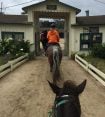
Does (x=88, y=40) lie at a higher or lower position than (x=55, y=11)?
lower

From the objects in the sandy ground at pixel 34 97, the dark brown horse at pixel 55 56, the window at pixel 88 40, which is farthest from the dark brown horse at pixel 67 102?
the window at pixel 88 40

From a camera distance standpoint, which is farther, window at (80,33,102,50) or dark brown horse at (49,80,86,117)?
window at (80,33,102,50)

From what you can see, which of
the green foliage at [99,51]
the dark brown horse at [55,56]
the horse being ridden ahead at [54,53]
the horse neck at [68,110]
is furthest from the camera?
the green foliage at [99,51]

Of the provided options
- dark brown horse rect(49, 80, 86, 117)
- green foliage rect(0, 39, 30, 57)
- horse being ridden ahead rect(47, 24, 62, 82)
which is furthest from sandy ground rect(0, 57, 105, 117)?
green foliage rect(0, 39, 30, 57)

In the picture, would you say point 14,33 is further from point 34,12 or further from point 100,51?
point 100,51

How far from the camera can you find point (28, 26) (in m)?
31.5

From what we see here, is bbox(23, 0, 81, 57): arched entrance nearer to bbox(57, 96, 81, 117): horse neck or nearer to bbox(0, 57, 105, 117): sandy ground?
bbox(0, 57, 105, 117): sandy ground

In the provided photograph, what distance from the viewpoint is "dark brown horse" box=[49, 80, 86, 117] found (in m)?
4.21

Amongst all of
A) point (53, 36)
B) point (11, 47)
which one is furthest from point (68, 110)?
point (11, 47)

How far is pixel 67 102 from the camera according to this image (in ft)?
14.0

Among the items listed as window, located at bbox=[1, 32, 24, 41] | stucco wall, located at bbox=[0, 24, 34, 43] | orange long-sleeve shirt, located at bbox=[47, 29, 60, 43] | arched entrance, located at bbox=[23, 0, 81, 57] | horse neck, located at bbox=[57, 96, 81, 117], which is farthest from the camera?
window, located at bbox=[1, 32, 24, 41]

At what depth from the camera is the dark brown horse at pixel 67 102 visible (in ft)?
13.8

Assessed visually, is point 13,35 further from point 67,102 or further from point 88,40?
point 67,102

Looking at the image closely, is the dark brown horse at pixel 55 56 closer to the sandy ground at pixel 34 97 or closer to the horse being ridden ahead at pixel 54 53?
the horse being ridden ahead at pixel 54 53
